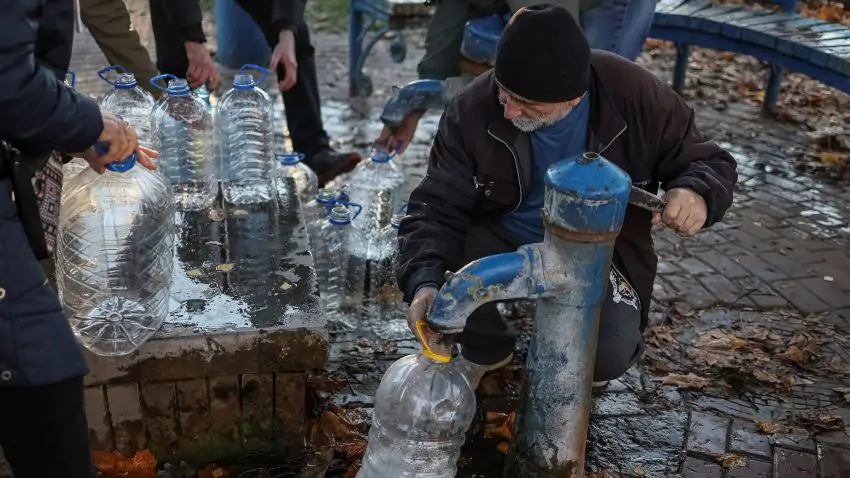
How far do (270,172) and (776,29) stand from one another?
13.3 feet

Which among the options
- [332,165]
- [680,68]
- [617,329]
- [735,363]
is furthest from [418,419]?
[680,68]

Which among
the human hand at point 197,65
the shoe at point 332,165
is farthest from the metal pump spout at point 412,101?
the human hand at point 197,65

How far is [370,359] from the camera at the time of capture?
3.92 meters

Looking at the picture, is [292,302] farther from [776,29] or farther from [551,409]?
[776,29]

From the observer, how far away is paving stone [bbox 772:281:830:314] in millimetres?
4492

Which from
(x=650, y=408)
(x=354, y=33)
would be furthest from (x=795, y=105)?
(x=650, y=408)

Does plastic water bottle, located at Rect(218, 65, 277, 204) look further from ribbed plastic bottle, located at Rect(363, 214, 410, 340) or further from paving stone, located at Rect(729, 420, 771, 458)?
paving stone, located at Rect(729, 420, 771, 458)

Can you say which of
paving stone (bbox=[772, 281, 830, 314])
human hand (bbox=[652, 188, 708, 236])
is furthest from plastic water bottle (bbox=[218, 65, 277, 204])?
paving stone (bbox=[772, 281, 830, 314])

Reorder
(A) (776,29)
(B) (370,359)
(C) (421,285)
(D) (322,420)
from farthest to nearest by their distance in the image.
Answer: (A) (776,29) < (B) (370,359) < (D) (322,420) < (C) (421,285)

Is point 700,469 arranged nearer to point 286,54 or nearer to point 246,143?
point 246,143

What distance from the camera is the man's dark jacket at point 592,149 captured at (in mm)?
3045

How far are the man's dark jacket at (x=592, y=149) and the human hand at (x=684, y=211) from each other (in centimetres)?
17

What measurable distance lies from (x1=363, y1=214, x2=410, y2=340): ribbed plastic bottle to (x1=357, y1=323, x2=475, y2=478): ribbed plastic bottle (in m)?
1.23

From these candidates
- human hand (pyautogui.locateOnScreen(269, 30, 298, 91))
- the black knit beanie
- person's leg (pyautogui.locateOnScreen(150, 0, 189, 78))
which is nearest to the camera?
the black knit beanie
